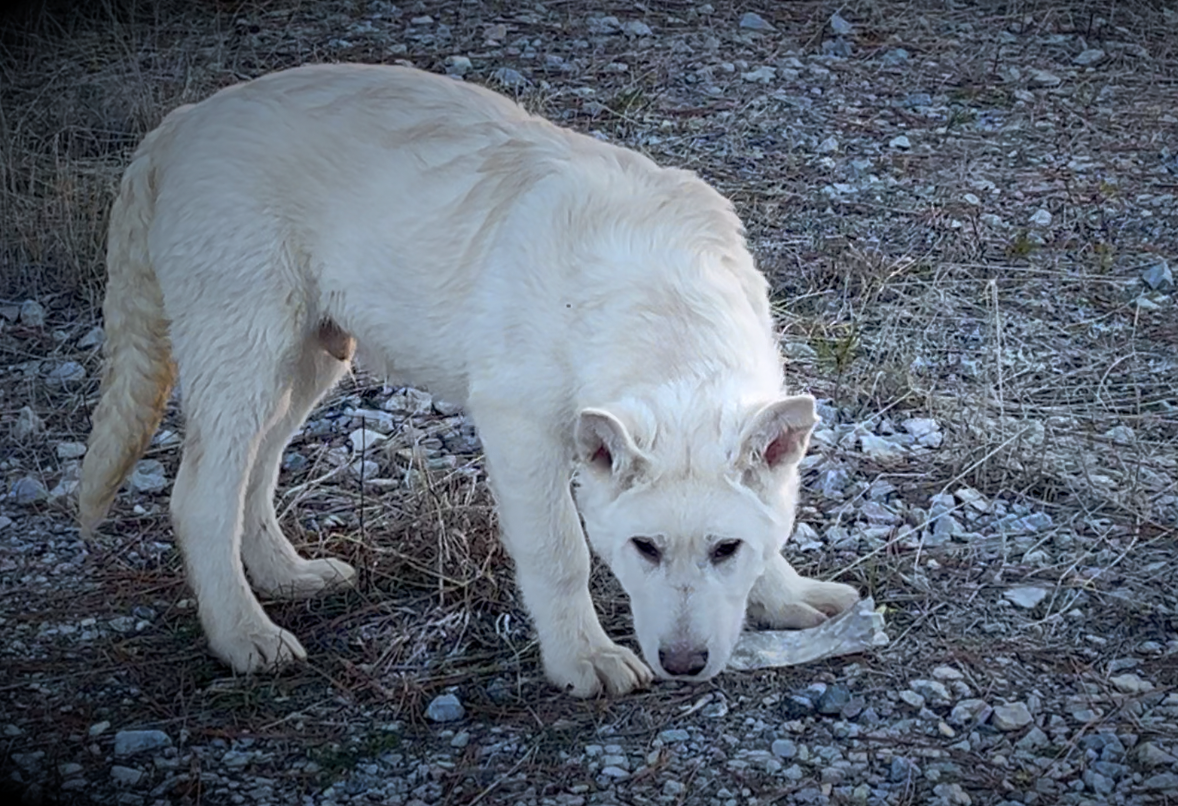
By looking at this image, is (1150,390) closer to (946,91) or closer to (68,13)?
(946,91)

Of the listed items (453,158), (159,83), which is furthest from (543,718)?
(159,83)

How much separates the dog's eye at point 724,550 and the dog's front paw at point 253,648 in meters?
1.39

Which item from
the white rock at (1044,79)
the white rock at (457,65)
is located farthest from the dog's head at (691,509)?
the white rock at (1044,79)

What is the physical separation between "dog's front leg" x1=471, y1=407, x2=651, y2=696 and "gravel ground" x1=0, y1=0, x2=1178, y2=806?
109 mm

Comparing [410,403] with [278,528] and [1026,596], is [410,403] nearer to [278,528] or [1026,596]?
[278,528]

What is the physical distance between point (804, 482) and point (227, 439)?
205cm

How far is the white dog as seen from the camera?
12.7 ft

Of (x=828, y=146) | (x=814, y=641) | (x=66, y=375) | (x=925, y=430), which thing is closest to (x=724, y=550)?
(x=814, y=641)

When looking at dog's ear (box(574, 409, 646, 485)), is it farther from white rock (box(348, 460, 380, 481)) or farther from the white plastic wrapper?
white rock (box(348, 460, 380, 481))

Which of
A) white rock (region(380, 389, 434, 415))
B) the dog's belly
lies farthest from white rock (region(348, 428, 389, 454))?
the dog's belly

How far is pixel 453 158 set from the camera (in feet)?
14.8

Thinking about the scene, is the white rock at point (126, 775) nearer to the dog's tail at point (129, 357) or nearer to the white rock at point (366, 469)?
the dog's tail at point (129, 357)

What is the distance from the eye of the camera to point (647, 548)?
391cm

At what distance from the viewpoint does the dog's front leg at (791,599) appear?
182 inches
